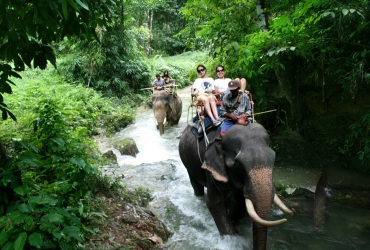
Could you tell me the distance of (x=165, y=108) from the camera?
1137 centimetres

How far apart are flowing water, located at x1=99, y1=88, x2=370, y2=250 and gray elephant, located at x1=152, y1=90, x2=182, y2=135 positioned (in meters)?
3.01

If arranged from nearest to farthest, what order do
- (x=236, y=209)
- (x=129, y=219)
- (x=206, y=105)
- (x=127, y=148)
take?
(x=129, y=219)
(x=236, y=209)
(x=206, y=105)
(x=127, y=148)

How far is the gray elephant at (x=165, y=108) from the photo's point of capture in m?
11.0

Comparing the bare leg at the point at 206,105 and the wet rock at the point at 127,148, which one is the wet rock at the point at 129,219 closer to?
the bare leg at the point at 206,105

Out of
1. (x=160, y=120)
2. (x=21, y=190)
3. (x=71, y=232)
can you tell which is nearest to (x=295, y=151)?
(x=160, y=120)

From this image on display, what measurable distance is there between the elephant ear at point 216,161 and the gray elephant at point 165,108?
659 cm

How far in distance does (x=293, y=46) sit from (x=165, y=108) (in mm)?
6549

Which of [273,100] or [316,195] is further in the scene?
[273,100]

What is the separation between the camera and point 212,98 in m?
5.59

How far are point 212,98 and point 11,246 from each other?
4027 millimetres

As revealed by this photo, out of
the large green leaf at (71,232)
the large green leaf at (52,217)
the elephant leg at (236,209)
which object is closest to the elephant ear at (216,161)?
the elephant leg at (236,209)

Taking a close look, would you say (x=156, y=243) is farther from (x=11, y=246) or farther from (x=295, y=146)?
(x=295, y=146)

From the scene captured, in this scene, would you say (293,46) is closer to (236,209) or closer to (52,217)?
(236,209)

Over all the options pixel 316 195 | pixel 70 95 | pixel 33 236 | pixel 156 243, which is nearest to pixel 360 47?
pixel 316 195
